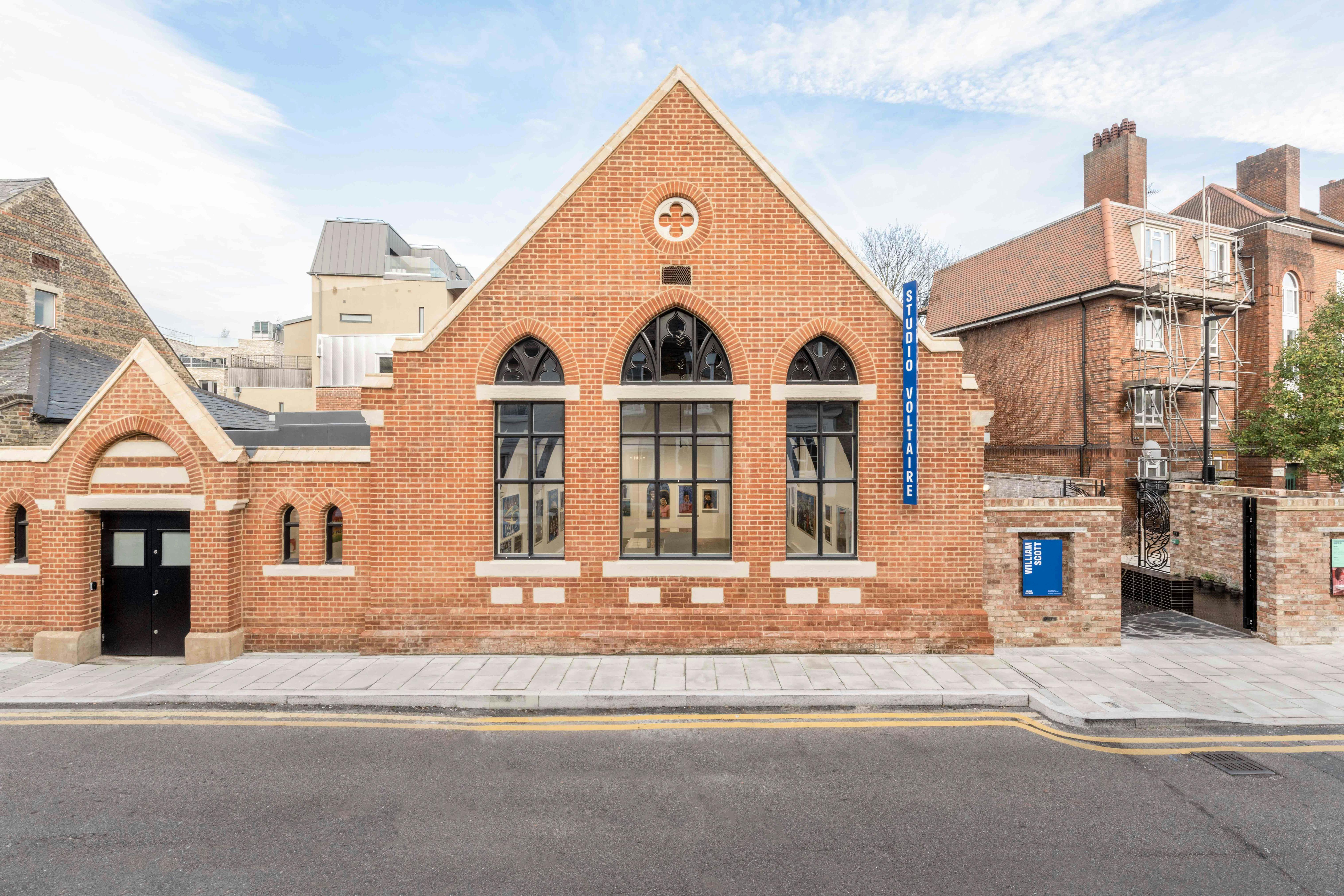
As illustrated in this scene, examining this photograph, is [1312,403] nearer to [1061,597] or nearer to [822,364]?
[1061,597]

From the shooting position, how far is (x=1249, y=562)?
10820 millimetres

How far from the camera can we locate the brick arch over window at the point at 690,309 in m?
9.80

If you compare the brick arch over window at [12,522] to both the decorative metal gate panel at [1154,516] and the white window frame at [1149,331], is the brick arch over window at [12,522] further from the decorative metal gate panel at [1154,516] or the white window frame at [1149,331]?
the white window frame at [1149,331]

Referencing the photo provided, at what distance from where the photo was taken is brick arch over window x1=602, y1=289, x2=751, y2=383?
9805 mm

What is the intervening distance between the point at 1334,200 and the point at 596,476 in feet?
145

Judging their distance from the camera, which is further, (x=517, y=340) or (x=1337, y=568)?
(x=1337, y=568)

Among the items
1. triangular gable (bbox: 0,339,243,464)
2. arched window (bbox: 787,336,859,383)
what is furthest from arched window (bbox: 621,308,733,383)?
triangular gable (bbox: 0,339,243,464)

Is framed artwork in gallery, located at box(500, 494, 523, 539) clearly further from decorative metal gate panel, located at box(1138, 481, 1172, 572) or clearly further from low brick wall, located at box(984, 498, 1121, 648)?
decorative metal gate panel, located at box(1138, 481, 1172, 572)

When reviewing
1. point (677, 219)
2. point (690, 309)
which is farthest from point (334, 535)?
point (677, 219)

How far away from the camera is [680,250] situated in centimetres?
984

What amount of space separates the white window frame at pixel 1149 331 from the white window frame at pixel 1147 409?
1.56 m

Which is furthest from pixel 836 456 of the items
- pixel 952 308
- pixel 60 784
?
pixel 952 308

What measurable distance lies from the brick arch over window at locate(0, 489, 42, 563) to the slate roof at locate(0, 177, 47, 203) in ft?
42.3

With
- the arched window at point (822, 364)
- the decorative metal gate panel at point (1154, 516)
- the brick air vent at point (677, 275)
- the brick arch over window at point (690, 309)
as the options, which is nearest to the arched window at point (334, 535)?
the brick arch over window at point (690, 309)
